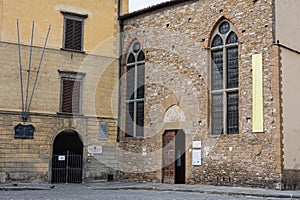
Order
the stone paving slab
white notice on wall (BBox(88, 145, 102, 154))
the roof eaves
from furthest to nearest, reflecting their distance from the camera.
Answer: white notice on wall (BBox(88, 145, 102, 154)) → the roof eaves → the stone paving slab

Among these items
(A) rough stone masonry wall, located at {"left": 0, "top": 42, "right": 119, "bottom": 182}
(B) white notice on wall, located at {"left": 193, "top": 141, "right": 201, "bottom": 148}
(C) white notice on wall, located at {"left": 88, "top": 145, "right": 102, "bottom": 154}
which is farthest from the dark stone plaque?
(B) white notice on wall, located at {"left": 193, "top": 141, "right": 201, "bottom": 148}

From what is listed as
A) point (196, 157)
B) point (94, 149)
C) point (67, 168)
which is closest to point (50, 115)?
point (67, 168)

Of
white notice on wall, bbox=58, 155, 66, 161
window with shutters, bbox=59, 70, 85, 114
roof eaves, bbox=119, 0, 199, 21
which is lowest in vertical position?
white notice on wall, bbox=58, 155, 66, 161

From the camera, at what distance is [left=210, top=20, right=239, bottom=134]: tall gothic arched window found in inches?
771

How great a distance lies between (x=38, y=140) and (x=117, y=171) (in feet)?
13.8

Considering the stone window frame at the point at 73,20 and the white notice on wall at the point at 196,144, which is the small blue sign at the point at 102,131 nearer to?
the stone window frame at the point at 73,20

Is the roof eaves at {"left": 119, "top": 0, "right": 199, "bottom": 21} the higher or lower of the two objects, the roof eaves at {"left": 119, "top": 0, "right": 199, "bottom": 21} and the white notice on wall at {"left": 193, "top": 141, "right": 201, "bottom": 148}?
the higher

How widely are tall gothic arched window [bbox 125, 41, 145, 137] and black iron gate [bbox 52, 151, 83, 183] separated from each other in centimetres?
272

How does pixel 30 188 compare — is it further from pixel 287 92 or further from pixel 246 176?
pixel 287 92

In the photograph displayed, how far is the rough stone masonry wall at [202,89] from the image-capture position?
18266 millimetres

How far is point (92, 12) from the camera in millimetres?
23562

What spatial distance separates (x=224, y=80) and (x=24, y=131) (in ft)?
28.3

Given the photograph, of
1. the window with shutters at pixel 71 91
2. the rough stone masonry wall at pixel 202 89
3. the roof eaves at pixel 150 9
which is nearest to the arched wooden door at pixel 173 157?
the rough stone masonry wall at pixel 202 89

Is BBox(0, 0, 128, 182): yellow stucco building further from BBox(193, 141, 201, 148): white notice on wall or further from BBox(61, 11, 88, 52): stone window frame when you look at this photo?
BBox(193, 141, 201, 148): white notice on wall
